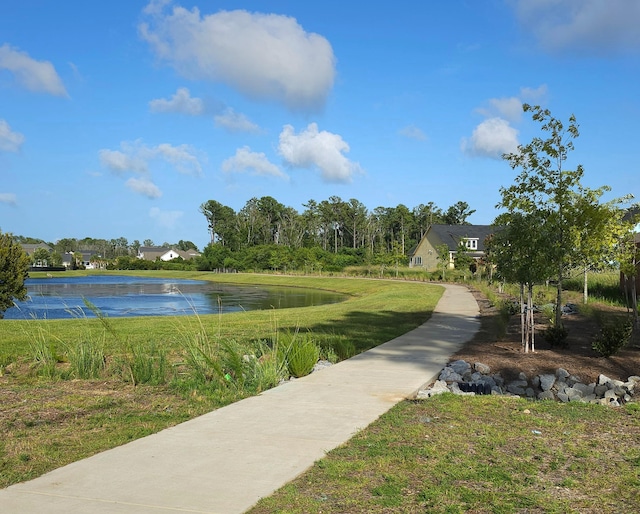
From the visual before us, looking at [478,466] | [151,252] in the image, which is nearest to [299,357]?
[478,466]

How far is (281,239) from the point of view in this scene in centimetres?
11056

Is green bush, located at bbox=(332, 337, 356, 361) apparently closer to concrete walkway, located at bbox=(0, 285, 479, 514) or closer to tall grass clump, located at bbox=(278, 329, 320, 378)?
tall grass clump, located at bbox=(278, 329, 320, 378)

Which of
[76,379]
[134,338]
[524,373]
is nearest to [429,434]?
[524,373]

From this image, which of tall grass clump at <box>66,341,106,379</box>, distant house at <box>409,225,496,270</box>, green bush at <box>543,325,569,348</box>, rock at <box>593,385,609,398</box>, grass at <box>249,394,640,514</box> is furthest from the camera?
distant house at <box>409,225,496,270</box>

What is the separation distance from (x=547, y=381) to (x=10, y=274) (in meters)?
20.9

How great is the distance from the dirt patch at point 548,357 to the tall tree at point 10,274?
59.4 ft

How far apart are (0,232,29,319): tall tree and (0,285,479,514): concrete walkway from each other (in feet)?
60.3

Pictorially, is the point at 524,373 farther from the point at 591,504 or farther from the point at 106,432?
the point at 106,432

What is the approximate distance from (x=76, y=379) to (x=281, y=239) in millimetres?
101720

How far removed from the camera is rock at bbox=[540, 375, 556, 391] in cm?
888

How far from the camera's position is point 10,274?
2317 cm

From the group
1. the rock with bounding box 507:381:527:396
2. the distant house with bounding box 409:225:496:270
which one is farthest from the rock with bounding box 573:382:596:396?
the distant house with bounding box 409:225:496:270

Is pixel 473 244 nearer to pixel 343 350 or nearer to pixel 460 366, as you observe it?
pixel 343 350

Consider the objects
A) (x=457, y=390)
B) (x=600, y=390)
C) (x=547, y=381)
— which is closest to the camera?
(x=457, y=390)
